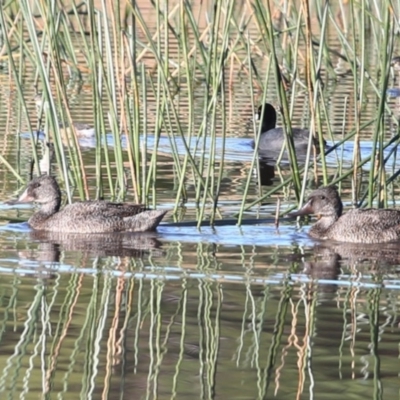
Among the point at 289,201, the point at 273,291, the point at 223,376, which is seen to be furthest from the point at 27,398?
the point at 289,201

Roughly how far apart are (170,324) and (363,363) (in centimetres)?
131

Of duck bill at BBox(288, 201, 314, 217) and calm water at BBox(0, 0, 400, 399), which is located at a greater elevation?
A: calm water at BBox(0, 0, 400, 399)

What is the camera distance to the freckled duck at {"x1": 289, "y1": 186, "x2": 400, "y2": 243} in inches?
414

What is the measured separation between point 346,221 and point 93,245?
209 centimetres

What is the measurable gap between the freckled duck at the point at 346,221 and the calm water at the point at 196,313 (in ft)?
0.52

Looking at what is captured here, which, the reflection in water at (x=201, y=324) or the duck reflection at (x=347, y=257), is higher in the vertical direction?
the reflection in water at (x=201, y=324)

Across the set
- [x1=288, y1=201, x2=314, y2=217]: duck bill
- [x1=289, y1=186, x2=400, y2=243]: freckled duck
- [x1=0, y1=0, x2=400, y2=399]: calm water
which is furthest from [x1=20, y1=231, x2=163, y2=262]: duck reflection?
[x1=289, y1=186, x2=400, y2=243]: freckled duck

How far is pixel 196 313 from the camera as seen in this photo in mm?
7879

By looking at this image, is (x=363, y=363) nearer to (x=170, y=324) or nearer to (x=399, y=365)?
(x=399, y=365)

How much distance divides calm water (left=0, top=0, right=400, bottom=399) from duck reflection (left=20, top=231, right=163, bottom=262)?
0.02 m

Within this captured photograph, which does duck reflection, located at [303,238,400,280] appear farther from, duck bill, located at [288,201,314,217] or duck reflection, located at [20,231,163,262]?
duck reflection, located at [20,231,163,262]

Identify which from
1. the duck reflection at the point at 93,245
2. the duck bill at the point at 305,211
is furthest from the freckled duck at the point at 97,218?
the duck bill at the point at 305,211

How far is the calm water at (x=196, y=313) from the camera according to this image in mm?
6367

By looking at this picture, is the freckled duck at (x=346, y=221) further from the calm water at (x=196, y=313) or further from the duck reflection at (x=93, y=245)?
the duck reflection at (x=93, y=245)
